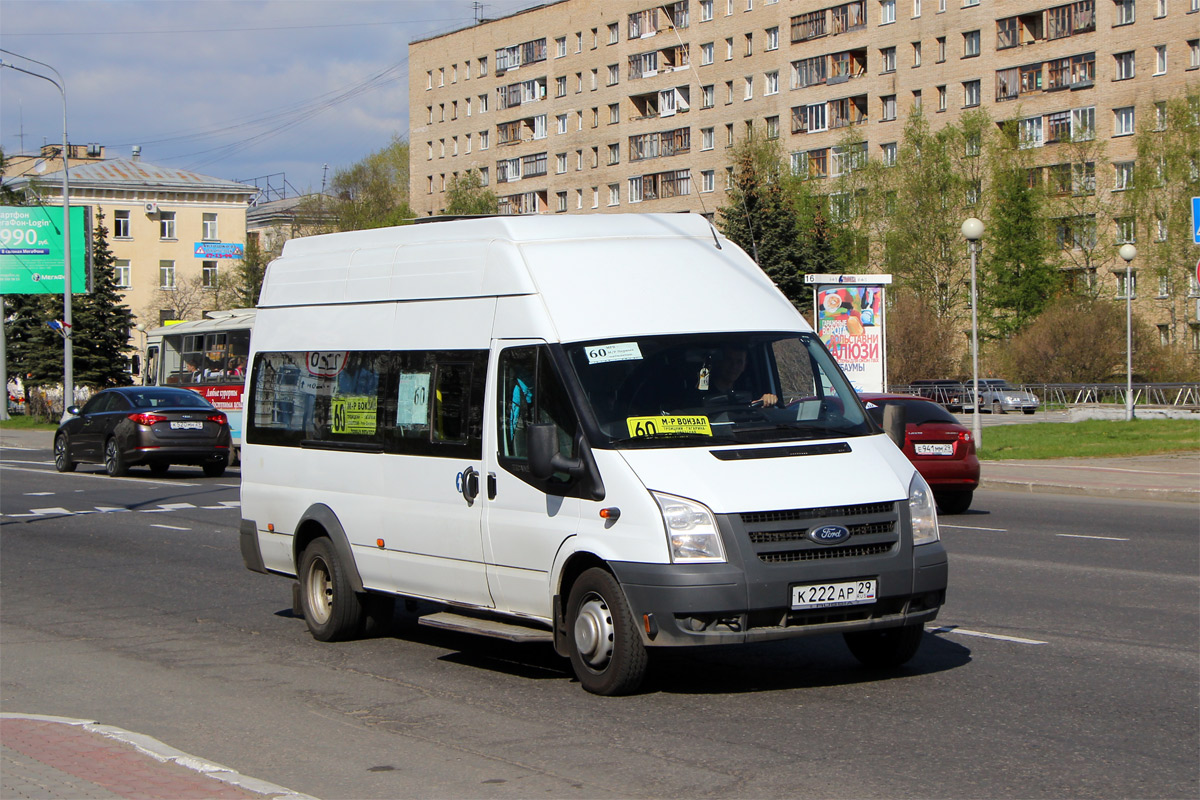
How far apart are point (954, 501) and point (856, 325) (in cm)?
1123

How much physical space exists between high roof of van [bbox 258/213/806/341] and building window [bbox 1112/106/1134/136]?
72.3m

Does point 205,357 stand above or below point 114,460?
above

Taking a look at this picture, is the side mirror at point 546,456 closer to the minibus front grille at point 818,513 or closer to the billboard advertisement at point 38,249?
the minibus front grille at point 818,513

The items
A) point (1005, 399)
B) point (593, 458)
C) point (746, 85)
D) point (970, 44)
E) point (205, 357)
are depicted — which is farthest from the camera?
point (746, 85)

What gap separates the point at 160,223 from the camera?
97.0m

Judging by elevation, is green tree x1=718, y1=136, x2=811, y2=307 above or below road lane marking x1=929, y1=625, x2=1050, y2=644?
above

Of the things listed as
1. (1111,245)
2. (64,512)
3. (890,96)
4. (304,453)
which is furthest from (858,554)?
(890,96)

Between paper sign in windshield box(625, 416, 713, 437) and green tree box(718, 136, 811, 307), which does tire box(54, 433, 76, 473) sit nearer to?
paper sign in windshield box(625, 416, 713, 437)

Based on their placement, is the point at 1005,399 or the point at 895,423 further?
the point at 1005,399

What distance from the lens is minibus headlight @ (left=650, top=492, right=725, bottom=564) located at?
682 centimetres

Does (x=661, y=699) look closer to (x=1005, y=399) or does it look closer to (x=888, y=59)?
(x=1005, y=399)

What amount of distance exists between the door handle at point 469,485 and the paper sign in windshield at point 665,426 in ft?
3.70

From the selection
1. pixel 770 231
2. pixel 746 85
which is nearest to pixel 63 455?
pixel 770 231

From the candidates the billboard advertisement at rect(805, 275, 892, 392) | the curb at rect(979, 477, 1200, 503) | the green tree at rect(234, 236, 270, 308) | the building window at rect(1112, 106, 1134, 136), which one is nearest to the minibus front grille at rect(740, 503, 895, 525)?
the curb at rect(979, 477, 1200, 503)
